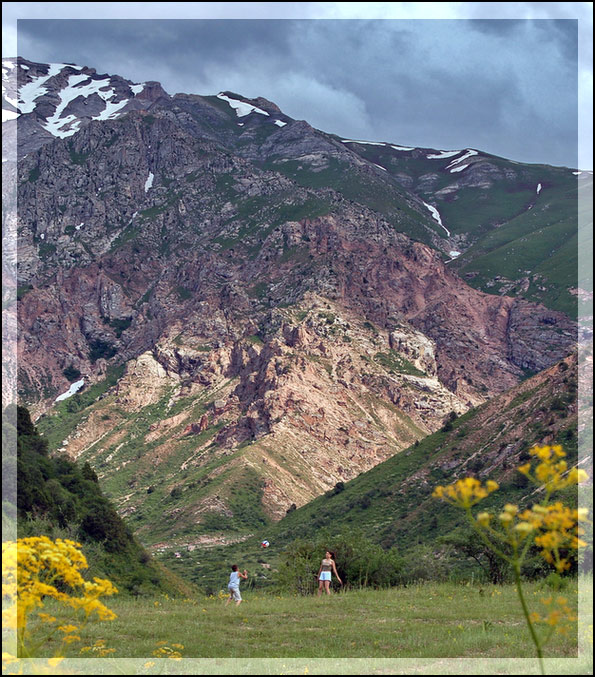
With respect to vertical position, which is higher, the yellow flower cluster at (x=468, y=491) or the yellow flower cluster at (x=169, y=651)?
the yellow flower cluster at (x=468, y=491)

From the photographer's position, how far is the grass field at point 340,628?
13438 millimetres

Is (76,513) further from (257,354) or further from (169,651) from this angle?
(257,354)

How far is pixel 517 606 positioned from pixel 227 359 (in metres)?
121

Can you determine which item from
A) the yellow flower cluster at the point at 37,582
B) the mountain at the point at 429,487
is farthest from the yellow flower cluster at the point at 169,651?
the mountain at the point at 429,487

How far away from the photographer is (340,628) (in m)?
16.6

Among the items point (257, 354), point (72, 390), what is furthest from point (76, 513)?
point (72, 390)

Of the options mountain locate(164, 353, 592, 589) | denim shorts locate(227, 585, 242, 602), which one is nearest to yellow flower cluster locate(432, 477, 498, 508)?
denim shorts locate(227, 585, 242, 602)

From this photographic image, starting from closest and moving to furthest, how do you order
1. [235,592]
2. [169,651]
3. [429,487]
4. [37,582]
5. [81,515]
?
1. [37,582]
2. [169,651]
3. [235,592]
4. [81,515]
5. [429,487]

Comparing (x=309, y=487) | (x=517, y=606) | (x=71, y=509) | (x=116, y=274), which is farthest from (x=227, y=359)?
(x=517, y=606)

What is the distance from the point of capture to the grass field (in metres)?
13.4

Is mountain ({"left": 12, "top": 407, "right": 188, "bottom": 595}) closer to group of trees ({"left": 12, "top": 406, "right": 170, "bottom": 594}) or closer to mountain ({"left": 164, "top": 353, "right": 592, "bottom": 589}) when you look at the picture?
group of trees ({"left": 12, "top": 406, "right": 170, "bottom": 594})

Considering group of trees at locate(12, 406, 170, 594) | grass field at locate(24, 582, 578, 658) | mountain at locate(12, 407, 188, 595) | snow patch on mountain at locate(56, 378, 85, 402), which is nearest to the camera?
grass field at locate(24, 582, 578, 658)

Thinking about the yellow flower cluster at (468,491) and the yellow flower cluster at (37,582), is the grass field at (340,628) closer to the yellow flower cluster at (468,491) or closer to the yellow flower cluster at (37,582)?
the yellow flower cluster at (37,582)

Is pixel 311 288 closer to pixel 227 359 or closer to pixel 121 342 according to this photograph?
pixel 227 359
